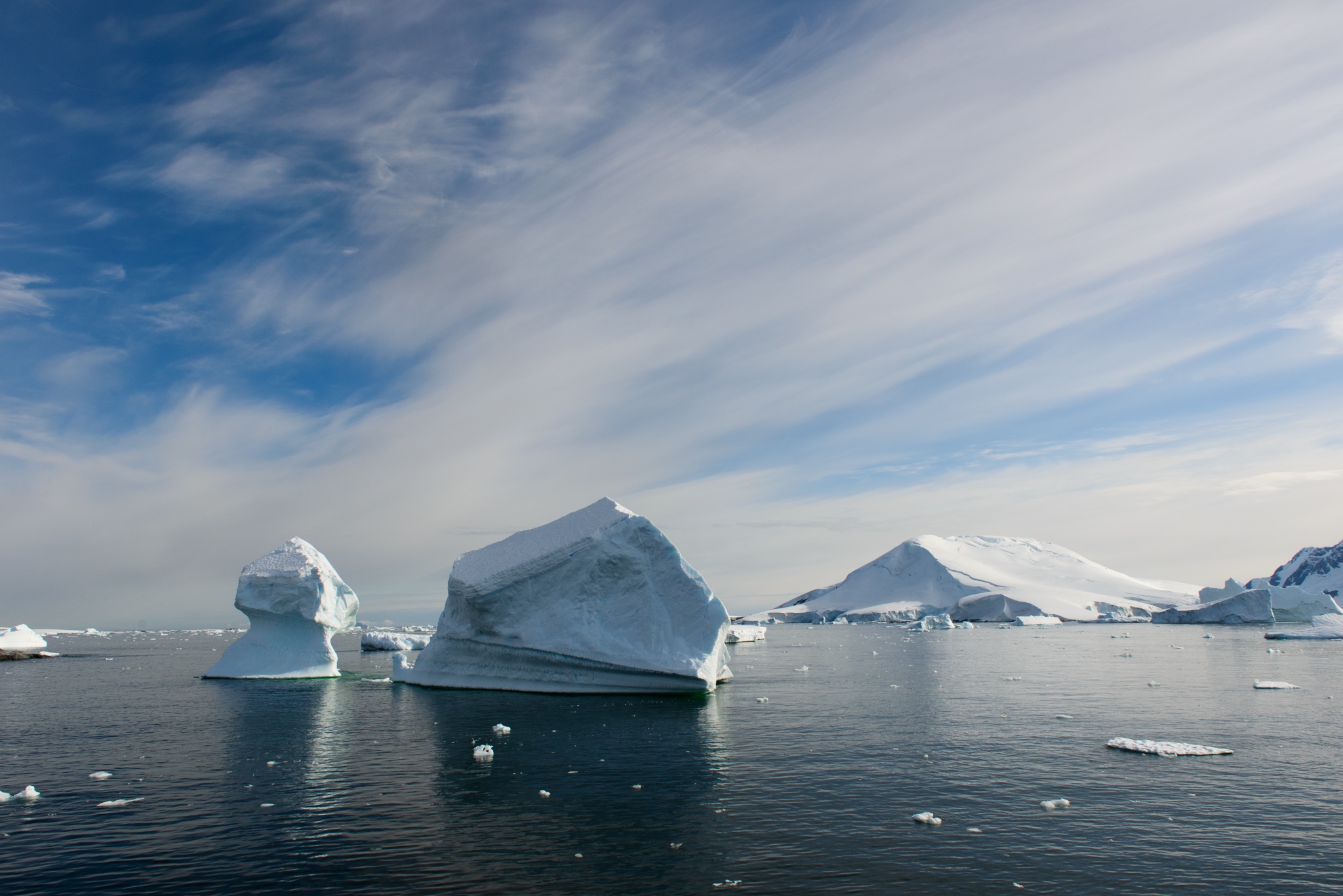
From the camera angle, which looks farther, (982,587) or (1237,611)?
(982,587)

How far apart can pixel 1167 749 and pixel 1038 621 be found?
102747mm

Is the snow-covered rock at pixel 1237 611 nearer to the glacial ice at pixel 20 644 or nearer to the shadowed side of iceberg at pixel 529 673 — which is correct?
the shadowed side of iceberg at pixel 529 673

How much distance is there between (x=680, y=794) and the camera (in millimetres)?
13523

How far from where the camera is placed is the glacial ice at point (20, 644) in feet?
186

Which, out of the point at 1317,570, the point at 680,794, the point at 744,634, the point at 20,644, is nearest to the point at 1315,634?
the point at 744,634

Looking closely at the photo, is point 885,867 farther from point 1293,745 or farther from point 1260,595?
point 1260,595

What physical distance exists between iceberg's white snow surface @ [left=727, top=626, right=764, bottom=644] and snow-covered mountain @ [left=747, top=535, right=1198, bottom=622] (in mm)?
58318

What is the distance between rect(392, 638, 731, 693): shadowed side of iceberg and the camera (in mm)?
27000

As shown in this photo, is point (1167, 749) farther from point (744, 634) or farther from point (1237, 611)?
point (1237, 611)

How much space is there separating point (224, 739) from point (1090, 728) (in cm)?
2172

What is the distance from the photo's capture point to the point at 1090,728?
768 inches

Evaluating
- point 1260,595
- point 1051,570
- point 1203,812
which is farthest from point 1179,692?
point 1051,570

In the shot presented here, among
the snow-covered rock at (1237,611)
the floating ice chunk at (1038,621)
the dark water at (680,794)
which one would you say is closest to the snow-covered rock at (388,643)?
the dark water at (680,794)

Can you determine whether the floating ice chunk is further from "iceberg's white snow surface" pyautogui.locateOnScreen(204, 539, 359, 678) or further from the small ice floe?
the small ice floe
